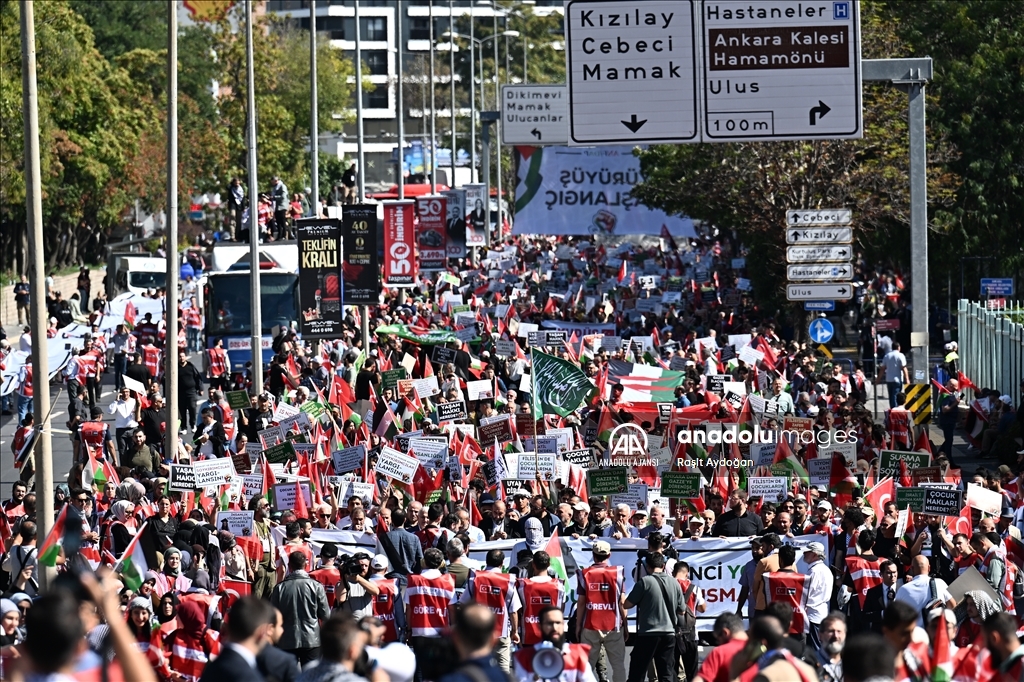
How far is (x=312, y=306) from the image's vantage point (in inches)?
1309

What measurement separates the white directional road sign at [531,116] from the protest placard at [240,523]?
884 inches

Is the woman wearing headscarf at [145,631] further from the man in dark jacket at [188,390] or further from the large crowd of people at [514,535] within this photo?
the man in dark jacket at [188,390]

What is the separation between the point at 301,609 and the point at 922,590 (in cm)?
413

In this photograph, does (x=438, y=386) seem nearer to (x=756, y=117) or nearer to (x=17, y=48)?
(x=756, y=117)

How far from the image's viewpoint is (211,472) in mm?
18500

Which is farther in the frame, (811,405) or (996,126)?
(996,126)

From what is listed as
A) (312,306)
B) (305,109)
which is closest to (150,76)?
(305,109)

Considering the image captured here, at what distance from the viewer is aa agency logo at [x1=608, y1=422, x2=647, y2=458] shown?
20.9 m

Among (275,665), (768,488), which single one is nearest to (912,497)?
(768,488)

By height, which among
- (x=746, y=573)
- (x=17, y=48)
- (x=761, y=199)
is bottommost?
(x=746, y=573)

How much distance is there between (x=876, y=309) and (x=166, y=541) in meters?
30.9

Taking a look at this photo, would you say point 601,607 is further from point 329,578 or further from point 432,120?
point 432,120

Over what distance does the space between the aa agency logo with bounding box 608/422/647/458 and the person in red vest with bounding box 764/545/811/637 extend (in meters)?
6.66

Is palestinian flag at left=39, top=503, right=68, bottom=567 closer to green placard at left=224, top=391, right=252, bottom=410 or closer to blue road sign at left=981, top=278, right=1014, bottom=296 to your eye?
green placard at left=224, top=391, right=252, bottom=410
